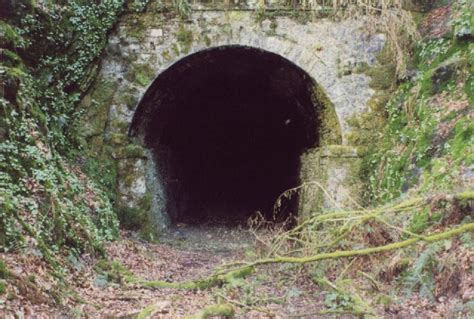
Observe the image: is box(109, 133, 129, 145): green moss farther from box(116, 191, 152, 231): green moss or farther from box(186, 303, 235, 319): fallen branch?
box(186, 303, 235, 319): fallen branch

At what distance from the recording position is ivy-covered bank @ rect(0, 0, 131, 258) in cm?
498

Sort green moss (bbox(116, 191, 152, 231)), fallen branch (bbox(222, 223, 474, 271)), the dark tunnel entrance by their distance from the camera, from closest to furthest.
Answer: fallen branch (bbox(222, 223, 474, 271)) < green moss (bbox(116, 191, 152, 231)) < the dark tunnel entrance

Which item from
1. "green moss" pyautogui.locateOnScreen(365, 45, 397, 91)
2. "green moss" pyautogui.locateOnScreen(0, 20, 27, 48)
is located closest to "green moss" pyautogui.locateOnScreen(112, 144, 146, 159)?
"green moss" pyautogui.locateOnScreen(0, 20, 27, 48)

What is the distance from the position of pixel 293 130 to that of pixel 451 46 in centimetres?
461

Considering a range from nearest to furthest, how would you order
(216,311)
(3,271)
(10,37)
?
(3,271)
(216,311)
(10,37)

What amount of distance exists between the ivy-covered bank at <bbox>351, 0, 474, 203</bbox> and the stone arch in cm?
87

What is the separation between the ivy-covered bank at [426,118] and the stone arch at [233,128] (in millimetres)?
873

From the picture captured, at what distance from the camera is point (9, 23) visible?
21.3ft

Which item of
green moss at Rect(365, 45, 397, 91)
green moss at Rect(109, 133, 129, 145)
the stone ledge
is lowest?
the stone ledge

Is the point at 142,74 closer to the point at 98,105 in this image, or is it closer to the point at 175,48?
the point at 175,48

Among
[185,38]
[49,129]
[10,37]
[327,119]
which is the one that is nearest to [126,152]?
[49,129]

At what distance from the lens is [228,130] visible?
15.0m

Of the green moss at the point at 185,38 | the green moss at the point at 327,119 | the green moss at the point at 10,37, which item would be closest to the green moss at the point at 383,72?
the green moss at the point at 327,119

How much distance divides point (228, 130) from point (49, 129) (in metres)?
8.48
